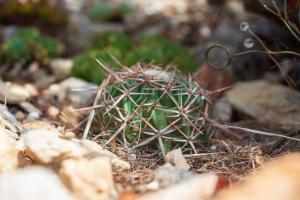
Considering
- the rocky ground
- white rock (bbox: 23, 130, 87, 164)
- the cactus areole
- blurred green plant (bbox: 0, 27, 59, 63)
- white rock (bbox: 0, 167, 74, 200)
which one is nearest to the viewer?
white rock (bbox: 0, 167, 74, 200)

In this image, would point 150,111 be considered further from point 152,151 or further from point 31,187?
point 31,187

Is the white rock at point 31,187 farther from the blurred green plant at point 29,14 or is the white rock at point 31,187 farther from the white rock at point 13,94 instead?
the blurred green plant at point 29,14

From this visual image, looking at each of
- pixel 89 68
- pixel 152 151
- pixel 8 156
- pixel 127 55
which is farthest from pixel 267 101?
pixel 8 156

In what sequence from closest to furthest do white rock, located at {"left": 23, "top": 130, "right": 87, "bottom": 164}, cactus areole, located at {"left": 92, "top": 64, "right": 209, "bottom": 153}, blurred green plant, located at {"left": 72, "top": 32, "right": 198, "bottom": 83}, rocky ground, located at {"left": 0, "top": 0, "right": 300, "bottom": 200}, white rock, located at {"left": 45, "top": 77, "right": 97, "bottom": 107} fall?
rocky ground, located at {"left": 0, "top": 0, "right": 300, "bottom": 200}, white rock, located at {"left": 23, "top": 130, "right": 87, "bottom": 164}, cactus areole, located at {"left": 92, "top": 64, "right": 209, "bottom": 153}, white rock, located at {"left": 45, "top": 77, "right": 97, "bottom": 107}, blurred green plant, located at {"left": 72, "top": 32, "right": 198, "bottom": 83}

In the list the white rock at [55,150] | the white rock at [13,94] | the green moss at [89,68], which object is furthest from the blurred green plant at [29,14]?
the white rock at [55,150]

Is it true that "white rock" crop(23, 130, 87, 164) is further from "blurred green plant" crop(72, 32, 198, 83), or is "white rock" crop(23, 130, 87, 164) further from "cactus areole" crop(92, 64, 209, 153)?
"blurred green plant" crop(72, 32, 198, 83)

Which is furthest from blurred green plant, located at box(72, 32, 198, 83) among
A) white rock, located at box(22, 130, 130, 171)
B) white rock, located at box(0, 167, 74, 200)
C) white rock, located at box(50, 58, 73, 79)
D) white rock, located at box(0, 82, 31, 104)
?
white rock, located at box(0, 167, 74, 200)
